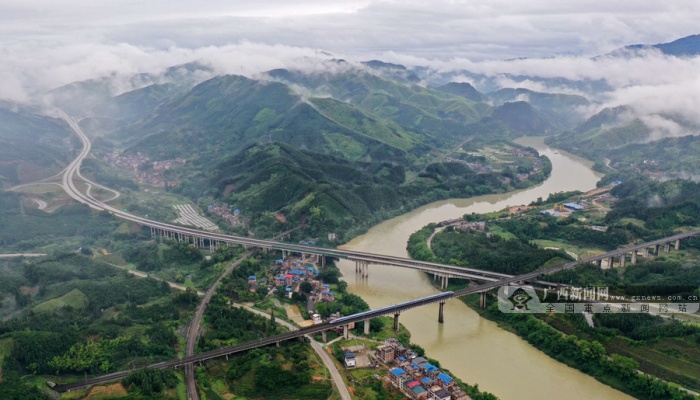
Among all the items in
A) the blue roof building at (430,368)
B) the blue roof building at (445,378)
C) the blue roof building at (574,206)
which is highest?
the blue roof building at (445,378)

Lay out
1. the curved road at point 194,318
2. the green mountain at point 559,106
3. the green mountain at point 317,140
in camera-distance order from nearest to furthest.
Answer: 1. the curved road at point 194,318
2. the green mountain at point 317,140
3. the green mountain at point 559,106

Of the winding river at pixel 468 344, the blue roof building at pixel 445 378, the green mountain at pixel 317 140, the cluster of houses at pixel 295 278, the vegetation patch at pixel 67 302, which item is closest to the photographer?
the blue roof building at pixel 445 378

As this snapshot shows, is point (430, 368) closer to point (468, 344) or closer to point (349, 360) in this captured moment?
point (349, 360)

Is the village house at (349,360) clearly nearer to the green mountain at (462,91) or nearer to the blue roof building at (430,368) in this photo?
the blue roof building at (430,368)

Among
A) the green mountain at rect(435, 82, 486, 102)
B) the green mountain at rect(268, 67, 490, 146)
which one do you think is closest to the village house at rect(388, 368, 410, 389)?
the green mountain at rect(268, 67, 490, 146)

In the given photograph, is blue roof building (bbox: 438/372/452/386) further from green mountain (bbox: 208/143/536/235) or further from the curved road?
green mountain (bbox: 208/143/536/235)

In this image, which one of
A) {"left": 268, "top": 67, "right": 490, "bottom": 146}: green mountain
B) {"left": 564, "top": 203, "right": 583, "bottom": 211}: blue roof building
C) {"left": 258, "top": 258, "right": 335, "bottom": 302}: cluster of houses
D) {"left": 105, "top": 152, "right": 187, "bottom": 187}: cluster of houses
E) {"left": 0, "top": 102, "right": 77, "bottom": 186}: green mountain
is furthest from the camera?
{"left": 268, "top": 67, "right": 490, "bottom": 146}: green mountain

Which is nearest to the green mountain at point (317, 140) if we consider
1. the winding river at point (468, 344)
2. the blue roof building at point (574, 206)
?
the winding river at point (468, 344)
